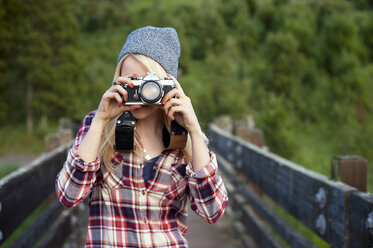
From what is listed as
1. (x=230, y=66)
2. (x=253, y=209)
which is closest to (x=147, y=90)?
(x=253, y=209)

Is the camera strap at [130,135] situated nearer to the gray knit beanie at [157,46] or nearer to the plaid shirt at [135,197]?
the plaid shirt at [135,197]

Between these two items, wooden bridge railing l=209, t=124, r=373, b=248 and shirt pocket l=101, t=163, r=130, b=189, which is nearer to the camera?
shirt pocket l=101, t=163, r=130, b=189

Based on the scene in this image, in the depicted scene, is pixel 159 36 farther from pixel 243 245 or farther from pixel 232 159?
pixel 232 159

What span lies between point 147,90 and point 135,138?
256 mm

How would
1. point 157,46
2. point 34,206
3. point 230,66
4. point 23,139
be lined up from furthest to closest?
point 230,66
point 23,139
point 34,206
point 157,46

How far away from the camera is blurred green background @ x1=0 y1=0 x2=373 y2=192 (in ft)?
78.5

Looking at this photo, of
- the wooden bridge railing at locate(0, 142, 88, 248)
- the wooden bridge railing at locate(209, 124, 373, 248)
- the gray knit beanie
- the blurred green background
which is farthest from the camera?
the blurred green background

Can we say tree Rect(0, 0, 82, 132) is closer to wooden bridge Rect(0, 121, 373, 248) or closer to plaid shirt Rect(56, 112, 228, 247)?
wooden bridge Rect(0, 121, 373, 248)

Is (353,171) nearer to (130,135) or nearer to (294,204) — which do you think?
(294,204)

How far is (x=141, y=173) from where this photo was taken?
1.86 m

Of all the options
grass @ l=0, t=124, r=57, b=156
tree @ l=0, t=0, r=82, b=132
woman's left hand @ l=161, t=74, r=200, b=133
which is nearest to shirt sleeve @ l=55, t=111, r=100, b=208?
woman's left hand @ l=161, t=74, r=200, b=133

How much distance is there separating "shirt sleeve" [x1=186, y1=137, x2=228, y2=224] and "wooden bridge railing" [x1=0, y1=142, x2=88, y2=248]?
3.69 feet

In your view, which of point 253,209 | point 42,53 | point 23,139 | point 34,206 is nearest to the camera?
point 34,206

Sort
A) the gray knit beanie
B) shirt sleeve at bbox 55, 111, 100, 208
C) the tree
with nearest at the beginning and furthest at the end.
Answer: shirt sleeve at bbox 55, 111, 100, 208 < the gray knit beanie < the tree
